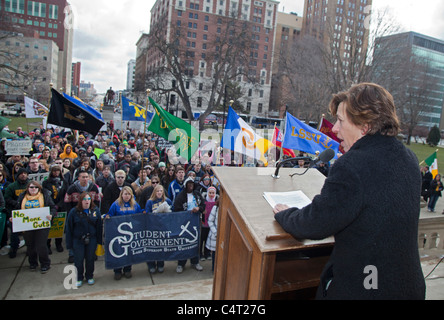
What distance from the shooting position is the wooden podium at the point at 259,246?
1728 mm

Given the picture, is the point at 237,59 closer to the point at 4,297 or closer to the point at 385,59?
the point at 385,59

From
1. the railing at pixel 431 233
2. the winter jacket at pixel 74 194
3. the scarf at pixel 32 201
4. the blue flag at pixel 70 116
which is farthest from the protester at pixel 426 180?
the scarf at pixel 32 201

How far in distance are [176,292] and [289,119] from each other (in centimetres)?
566

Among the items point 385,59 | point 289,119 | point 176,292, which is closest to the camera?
point 176,292

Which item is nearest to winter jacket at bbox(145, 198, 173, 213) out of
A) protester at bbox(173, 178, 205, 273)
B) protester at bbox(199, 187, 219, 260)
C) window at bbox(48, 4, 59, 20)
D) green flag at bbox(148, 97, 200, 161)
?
protester at bbox(173, 178, 205, 273)

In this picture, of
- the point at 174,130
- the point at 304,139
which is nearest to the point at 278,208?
the point at 304,139

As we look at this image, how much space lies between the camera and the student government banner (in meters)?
5.68

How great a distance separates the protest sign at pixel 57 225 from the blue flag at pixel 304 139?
5535 millimetres

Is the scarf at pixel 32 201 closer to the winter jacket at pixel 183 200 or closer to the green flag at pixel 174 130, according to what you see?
the winter jacket at pixel 183 200

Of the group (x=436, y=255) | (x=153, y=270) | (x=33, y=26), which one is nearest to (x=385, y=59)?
(x=436, y=255)

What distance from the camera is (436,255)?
19.1ft

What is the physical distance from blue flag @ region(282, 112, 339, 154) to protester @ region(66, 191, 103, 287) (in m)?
5.06

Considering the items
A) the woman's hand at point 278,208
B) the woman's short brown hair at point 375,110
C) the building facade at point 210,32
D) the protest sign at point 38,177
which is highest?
the building facade at point 210,32
